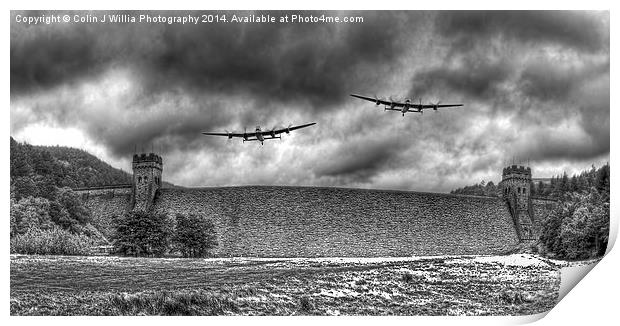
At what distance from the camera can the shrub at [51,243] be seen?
70.6 feet

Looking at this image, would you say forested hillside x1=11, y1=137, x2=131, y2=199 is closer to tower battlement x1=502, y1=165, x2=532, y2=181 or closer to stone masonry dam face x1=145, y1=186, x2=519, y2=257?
stone masonry dam face x1=145, y1=186, x2=519, y2=257

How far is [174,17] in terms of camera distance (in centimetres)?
2109

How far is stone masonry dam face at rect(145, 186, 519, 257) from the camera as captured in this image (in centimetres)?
2730

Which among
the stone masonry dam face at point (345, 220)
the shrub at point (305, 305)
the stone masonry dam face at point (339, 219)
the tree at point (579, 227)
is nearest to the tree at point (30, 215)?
the stone masonry dam face at point (339, 219)

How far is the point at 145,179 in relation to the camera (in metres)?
25.9

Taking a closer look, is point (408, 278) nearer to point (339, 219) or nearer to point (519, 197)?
point (339, 219)

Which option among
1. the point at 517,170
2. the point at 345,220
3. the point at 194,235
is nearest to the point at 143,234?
the point at 194,235

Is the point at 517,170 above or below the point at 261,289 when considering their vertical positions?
above

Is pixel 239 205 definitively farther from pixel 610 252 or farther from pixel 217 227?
pixel 610 252

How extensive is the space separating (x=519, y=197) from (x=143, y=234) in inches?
596

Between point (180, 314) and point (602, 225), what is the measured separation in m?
13.3

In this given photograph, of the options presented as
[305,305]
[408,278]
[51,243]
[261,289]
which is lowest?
[305,305]

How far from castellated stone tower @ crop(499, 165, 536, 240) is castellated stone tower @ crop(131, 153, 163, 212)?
12663 millimetres

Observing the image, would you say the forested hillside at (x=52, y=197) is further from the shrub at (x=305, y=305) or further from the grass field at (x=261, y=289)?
the shrub at (x=305, y=305)
